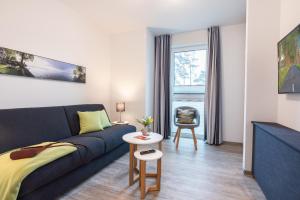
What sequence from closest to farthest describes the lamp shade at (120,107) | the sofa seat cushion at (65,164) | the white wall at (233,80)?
the sofa seat cushion at (65,164) < the white wall at (233,80) < the lamp shade at (120,107)

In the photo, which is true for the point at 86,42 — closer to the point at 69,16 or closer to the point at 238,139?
the point at 69,16

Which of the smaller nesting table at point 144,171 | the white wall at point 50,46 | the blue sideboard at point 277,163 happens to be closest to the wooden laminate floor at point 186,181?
the smaller nesting table at point 144,171

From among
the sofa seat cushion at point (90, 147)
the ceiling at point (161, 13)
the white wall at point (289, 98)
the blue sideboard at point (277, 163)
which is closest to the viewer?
the blue sideboard at point (277, 163)

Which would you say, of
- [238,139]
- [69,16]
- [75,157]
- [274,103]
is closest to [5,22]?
[69,16]

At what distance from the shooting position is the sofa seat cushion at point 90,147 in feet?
6.09

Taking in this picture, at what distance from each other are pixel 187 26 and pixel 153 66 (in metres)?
1.18

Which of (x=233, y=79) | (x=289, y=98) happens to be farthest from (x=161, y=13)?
(x=289, y=98)

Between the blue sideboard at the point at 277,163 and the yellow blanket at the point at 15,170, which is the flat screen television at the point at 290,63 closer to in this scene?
the blue sideboard at the point at 277,163

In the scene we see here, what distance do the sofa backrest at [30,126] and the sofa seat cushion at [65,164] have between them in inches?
16.4

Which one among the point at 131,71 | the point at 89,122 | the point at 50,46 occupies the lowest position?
the point at 89,122

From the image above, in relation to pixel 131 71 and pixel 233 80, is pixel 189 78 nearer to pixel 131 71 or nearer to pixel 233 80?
pixel 233 80

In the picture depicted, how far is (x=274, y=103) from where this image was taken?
6.54 feet

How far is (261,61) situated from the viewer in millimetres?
2023

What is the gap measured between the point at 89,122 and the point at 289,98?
2.64 metres
